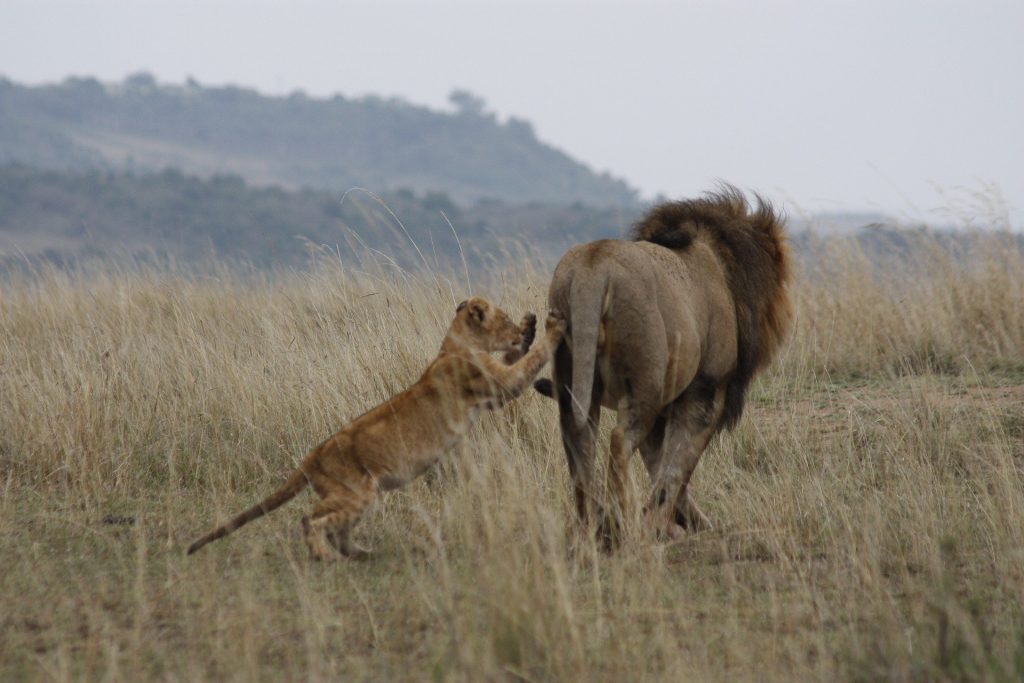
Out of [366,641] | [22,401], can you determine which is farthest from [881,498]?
[22,401]

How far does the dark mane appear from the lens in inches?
207

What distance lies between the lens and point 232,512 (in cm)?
565

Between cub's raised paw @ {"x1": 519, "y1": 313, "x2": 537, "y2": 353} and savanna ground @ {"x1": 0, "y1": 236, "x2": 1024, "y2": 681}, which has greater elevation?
cub's raised paw @ {"x1": 519, "y1": 313, "x2": 537, "y2": 353}

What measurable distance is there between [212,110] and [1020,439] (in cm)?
11640

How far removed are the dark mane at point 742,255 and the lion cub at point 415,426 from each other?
68 cm

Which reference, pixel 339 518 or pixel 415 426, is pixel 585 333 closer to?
pixel 415 426

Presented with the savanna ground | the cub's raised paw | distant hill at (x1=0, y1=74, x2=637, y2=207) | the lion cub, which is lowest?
the savanna ground

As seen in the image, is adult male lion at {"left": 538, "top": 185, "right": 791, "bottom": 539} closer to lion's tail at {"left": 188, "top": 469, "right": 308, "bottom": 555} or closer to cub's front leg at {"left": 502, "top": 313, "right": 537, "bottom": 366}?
cub's front leg at {"left": 502, "top": 313, "right": 537, "bottom": 366}

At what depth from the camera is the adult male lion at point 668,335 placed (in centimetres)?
464

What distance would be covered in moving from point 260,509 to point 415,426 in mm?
660

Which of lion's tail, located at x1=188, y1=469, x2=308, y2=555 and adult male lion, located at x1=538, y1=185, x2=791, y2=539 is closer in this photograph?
lion's tail, located at x1=188, y1=469, x2=308, y2=555

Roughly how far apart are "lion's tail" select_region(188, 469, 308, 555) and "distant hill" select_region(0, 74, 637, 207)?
9327cm

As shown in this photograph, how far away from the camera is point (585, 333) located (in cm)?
461

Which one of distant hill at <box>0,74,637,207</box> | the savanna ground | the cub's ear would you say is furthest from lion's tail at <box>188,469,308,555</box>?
distant hill at <box>0,74,637,207</box>
